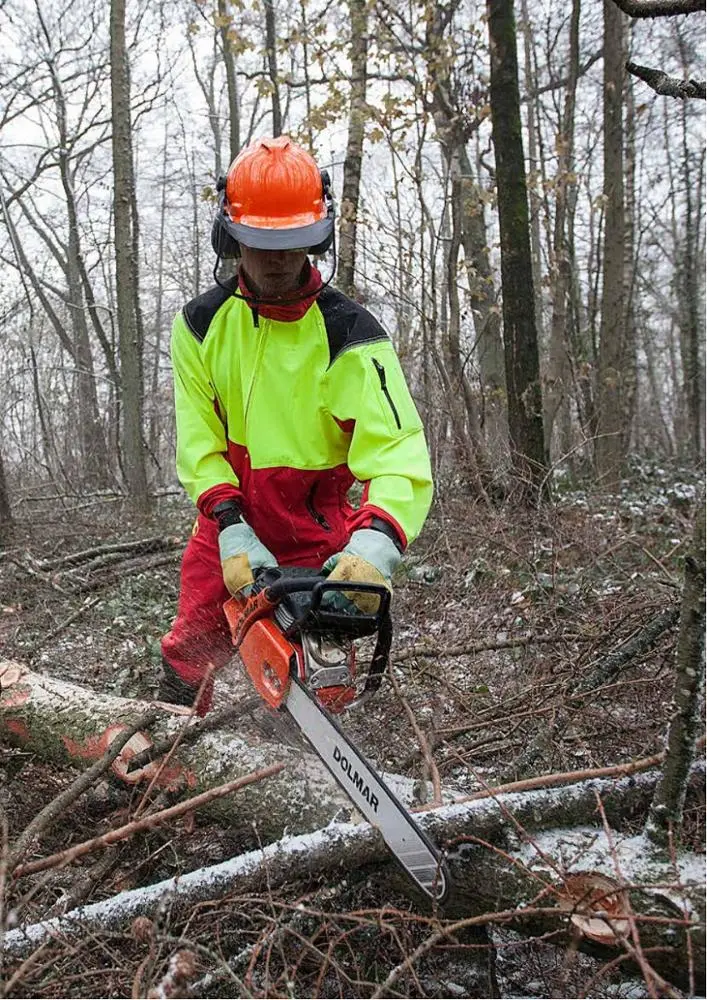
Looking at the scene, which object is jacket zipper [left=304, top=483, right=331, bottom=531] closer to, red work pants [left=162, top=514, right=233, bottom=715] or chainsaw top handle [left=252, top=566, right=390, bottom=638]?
red work pants [left=162, top=514, right=233, bottom=715]

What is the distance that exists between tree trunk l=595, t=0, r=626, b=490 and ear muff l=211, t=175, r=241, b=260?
5999 millimetres

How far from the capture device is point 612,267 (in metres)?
8.65

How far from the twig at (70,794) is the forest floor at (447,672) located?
12 cm

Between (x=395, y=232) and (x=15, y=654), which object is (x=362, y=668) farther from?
(x=395, y=232)

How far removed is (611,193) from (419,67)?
98.4 inches

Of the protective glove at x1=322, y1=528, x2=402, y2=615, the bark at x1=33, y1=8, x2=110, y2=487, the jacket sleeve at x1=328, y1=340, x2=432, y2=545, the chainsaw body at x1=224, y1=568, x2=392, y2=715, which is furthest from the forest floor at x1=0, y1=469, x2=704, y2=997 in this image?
the bark at x1=33, y1=8, x2=110, y2=487

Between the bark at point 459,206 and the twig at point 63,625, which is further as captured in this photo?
the bark at point 459,206

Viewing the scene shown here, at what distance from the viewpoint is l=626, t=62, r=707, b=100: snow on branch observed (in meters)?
1.63

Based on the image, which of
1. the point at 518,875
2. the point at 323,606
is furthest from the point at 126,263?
the point at 518,875

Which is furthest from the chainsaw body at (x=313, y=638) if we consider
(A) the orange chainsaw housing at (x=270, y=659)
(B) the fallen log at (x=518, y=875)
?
(B) the fallen log at (x=518, y=875)

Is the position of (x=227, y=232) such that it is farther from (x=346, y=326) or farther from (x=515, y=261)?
(x=515, y=261)

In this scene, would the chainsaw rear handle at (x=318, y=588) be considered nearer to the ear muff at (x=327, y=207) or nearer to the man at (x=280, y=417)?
the man at (x=280, y=417)

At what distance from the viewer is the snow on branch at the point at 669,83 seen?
1626 mm

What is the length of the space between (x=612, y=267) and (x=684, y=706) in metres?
7.79
